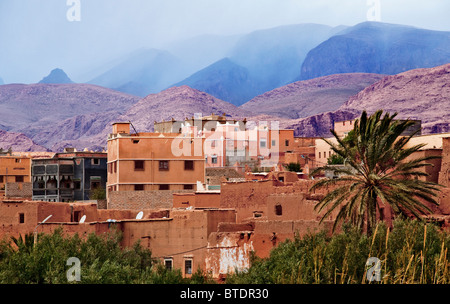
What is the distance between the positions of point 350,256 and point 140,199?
23894 mm

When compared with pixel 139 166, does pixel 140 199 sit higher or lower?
lower

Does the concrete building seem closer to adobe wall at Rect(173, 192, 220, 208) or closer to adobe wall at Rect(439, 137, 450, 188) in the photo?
adobe wall at Rect(173, 192, 220, 208)

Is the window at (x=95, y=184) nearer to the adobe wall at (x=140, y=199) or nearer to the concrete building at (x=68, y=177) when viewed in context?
the concrete building at (x=68, y=177)

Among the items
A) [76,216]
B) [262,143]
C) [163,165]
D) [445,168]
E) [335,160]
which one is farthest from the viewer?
[262,143]

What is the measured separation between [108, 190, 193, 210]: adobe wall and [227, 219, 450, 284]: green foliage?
704 inches

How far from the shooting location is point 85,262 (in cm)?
2759

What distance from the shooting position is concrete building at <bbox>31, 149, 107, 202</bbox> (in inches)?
2532

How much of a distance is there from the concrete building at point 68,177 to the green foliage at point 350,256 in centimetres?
3746

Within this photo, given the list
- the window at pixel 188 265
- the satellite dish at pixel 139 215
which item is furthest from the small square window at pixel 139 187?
the window at pixel 188 265

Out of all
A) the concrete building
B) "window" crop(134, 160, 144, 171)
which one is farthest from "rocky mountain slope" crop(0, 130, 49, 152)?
"window" crop(134, 160, 144, 171)

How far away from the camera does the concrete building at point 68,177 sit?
2532 inches

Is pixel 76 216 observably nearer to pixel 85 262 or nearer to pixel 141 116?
pixel 85 262

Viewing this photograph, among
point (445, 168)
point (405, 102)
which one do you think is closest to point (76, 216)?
point (445, 168)

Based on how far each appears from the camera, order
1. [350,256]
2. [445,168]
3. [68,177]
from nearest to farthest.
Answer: [350,256] < [445,168] < [68,177]
